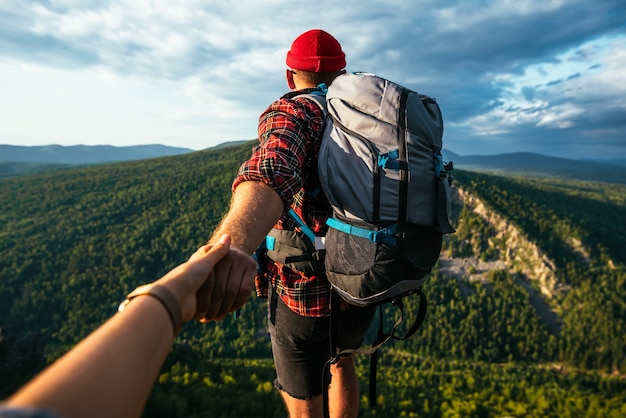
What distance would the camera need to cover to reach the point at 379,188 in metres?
2.46

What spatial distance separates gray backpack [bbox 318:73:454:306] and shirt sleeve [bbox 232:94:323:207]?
197 millimetres

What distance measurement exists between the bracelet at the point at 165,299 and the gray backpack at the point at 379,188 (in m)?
1.35

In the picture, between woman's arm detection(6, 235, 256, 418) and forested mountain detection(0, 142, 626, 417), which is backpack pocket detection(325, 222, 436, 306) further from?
forested mountain detection(0, 142, 626, 417)

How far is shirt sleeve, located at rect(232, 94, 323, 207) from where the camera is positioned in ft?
7.02

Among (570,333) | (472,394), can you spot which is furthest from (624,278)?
(472,394)

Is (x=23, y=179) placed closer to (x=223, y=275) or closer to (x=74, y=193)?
(x=74, y=193)

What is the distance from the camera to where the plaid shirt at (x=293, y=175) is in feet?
7.11

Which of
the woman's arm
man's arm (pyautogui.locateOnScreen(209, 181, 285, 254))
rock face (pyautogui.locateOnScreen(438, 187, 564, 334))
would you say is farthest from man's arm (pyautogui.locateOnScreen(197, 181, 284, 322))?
rock face (pyautogui.locateOnScreen(438, 187, 564, 334))

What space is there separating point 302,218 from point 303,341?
39.8 inches

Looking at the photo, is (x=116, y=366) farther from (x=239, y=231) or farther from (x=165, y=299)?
(x=239, y=231)

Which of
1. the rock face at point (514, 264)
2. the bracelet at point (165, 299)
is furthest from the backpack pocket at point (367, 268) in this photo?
the rock face at point (514, 264)

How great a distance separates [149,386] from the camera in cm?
111

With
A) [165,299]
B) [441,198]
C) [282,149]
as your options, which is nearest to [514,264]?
[441,198]

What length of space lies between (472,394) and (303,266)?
6672 centimetres
